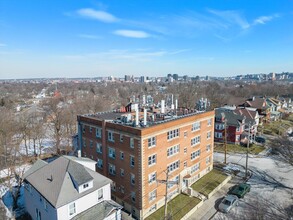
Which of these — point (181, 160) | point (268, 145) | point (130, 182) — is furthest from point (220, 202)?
point (268, 145)

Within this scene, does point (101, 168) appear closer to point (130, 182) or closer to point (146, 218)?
point (130, 182)

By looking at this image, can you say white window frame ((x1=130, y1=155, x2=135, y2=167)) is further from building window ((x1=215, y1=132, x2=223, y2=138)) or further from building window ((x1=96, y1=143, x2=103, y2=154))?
building window ((x1=215, y1=132, x2=223, y2=138))

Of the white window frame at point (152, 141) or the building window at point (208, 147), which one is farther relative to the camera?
the building window at point (208, 147)

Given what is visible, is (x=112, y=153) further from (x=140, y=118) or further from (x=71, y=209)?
(x=71, y=209)

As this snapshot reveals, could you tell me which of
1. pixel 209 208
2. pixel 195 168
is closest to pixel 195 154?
pixel 195 168

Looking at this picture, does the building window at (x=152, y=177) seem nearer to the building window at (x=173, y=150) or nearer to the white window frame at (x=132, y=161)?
the white window frame at (x=132, y=161)

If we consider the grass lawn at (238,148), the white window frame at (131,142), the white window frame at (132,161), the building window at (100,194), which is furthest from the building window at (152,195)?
the grass lawn at (238,148)

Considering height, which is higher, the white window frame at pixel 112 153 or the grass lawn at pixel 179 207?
the white window frame at pixel 112 153
